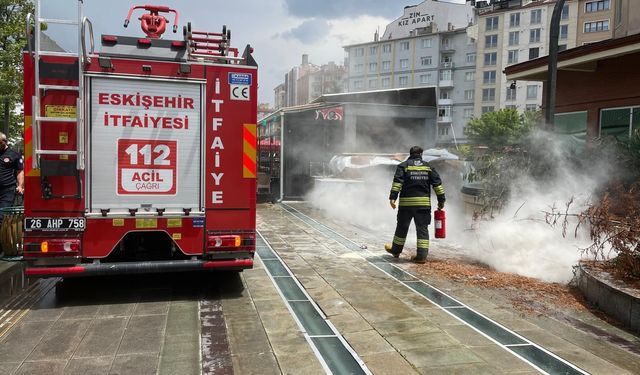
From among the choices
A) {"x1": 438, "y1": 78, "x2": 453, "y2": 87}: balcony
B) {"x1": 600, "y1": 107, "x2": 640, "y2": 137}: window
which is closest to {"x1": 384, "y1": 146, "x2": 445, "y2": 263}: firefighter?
{"x1": 600, "y1": 107, "x2": 640, "y2": 137}: window

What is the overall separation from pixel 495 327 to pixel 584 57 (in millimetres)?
7381

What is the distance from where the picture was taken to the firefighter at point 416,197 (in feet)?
24.0

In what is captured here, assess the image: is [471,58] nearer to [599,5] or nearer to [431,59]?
[431,59]

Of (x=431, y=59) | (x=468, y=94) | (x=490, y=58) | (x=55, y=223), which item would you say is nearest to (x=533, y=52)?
(x=490, y=58)

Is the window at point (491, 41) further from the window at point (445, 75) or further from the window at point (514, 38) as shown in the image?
the window at point (445, 75)

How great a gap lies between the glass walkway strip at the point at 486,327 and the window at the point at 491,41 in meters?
A: 63.2

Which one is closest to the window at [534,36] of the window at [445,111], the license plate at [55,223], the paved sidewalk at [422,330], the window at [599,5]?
the window at [599,5]

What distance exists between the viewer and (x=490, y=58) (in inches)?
2539

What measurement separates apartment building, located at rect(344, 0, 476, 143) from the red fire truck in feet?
196

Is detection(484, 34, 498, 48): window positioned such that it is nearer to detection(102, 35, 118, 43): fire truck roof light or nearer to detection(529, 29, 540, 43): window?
detection(529, 29, 540, 43): window

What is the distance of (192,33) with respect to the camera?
5566 mm

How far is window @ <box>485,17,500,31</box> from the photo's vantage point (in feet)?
209

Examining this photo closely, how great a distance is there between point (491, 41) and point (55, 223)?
66924 millimetres

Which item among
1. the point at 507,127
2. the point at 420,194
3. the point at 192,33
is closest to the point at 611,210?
the point at 420,194
